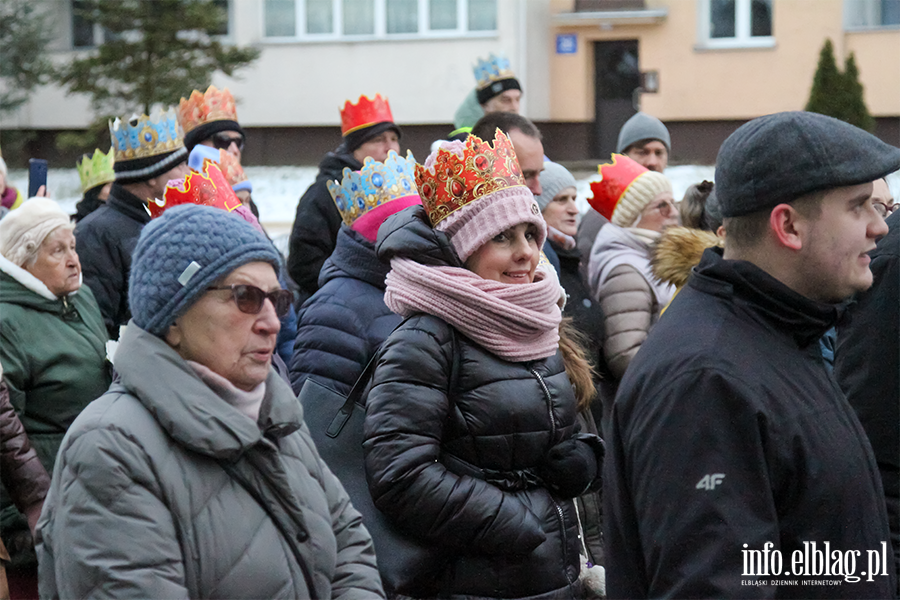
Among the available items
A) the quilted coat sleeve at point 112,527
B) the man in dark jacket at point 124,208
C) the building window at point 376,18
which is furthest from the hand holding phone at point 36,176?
the building window at point 376,18

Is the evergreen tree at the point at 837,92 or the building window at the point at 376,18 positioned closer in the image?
the evergreen tree at the point at 837,92

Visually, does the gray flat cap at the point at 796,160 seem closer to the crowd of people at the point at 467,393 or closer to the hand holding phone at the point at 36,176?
the crowd of people at the point at 467,393

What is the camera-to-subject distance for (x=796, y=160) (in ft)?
7.70

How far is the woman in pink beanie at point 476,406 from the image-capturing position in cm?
324

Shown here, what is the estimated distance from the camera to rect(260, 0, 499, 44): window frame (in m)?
22.7

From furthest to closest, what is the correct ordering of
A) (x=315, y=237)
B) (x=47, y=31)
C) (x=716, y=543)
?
(x=47, y=31)
(x=315, y=237)
(x=716, y=543)

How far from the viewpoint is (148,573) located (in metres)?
2.36

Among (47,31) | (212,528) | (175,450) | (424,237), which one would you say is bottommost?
(212,528)

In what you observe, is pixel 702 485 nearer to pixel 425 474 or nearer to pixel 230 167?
pixel 425 474

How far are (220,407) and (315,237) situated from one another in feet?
13.6

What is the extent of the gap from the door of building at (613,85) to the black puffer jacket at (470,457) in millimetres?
19548

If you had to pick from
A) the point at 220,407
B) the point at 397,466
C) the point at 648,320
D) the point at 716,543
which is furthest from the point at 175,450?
the point at 648,320

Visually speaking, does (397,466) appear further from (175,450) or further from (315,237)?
(315,237)

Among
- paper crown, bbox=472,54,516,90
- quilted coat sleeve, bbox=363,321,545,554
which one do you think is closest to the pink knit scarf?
quilted coat sleeve, bbox=363,321,545,554
